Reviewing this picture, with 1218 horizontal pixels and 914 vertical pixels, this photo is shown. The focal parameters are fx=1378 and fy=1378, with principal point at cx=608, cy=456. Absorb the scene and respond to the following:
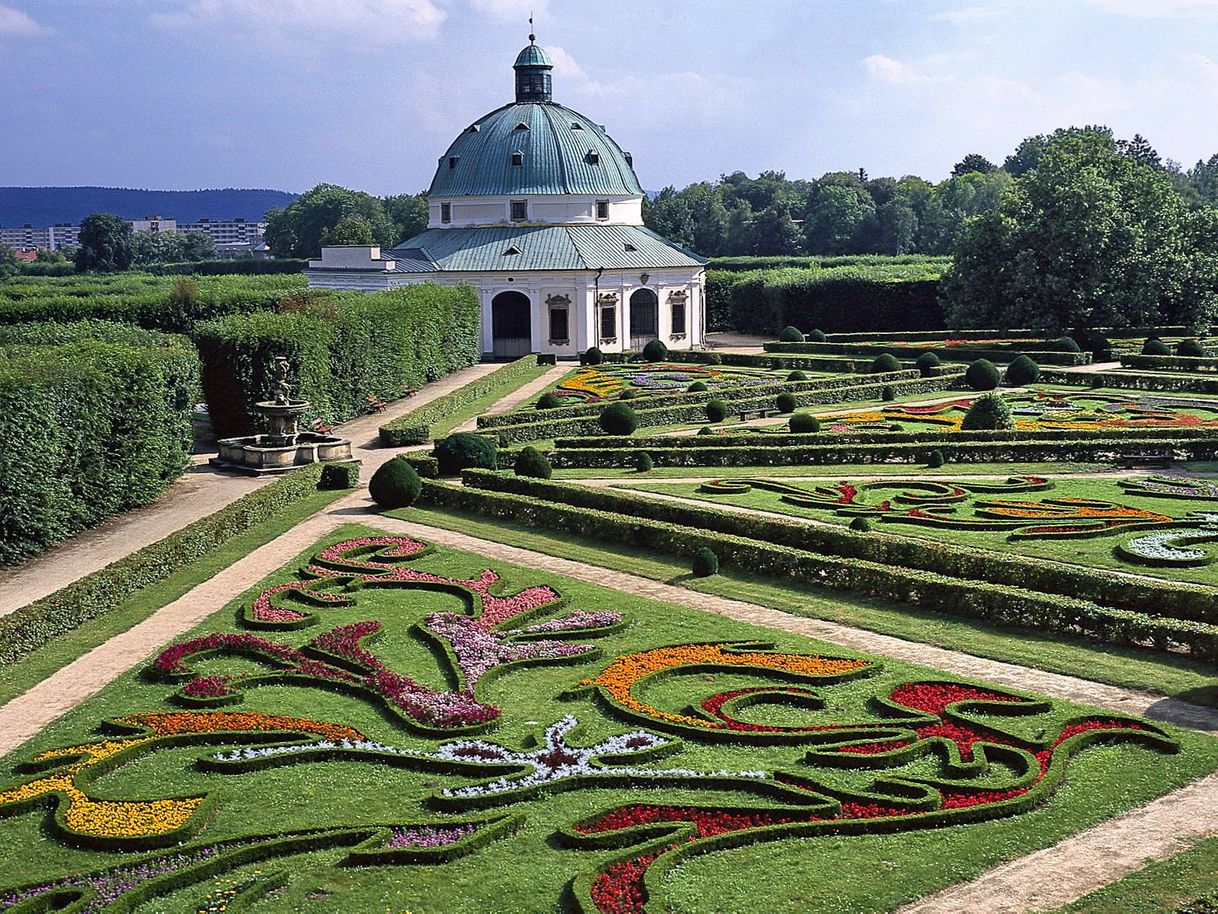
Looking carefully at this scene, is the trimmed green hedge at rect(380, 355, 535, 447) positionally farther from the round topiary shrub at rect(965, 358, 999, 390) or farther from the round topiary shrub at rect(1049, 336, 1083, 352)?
the round topiary shrub at rect(1049, 336, 1083, 352)

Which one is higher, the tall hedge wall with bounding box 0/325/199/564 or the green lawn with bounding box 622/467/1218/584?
the tall hedge wall with bounding box 0/325/199/564

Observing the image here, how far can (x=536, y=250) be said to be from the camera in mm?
70562

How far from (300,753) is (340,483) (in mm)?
17866

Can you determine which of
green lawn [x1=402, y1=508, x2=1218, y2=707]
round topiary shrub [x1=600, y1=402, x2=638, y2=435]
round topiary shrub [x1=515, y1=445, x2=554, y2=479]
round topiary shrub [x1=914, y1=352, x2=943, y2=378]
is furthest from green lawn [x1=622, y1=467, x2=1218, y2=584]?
round topiary shrub [x1=914, y1=352, x2=943, y2=378]

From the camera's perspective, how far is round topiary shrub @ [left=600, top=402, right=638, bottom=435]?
38.8m

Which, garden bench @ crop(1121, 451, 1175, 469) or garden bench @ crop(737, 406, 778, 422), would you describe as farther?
garden bench @ crop(737, 406, 778, 422)

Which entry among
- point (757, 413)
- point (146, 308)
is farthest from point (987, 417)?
point (146, 308)

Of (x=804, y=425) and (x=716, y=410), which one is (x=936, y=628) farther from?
(x=716, y=410)

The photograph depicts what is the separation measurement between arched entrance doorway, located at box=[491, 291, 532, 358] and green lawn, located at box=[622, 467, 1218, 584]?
121 feet

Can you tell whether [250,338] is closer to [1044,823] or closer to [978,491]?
[978,491]

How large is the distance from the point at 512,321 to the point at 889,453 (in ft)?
125

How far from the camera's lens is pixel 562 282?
68.1 meters

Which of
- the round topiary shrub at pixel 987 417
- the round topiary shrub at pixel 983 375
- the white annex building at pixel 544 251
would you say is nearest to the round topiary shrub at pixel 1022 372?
the round topiary shrub at pixel 983 375

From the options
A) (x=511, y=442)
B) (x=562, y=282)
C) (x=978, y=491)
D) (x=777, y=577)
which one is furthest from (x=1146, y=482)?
(x=562, y=282)
